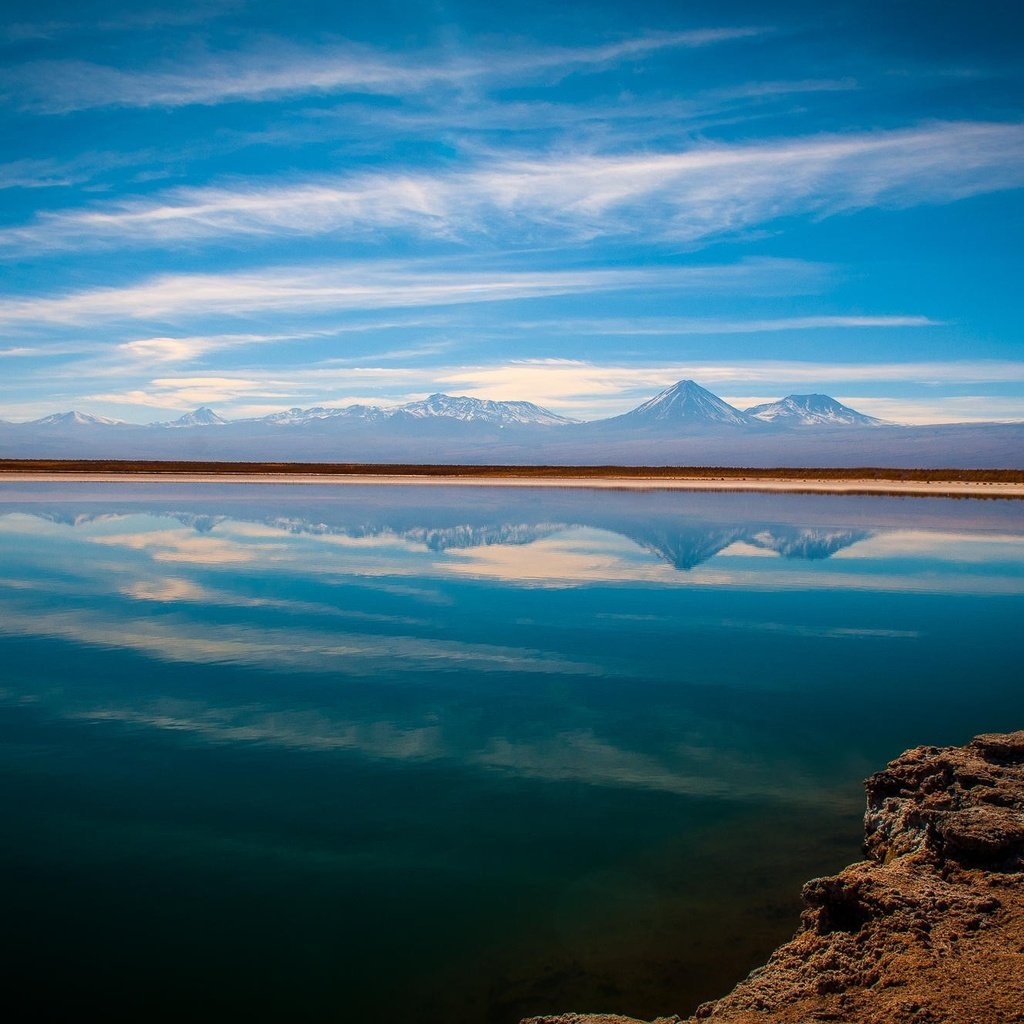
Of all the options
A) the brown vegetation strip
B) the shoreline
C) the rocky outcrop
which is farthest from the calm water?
the brown vegetation strip

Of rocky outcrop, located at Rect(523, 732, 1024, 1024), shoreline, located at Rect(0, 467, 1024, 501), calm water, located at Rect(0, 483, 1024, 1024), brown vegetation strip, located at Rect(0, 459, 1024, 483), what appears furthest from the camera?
brown vegetation strip, located at Rect(0, 459, 1024, 483)

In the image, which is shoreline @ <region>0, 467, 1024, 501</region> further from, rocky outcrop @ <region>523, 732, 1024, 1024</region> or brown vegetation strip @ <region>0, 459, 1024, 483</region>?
rocky outcrop @ <region>523, 732, 1024, 1024</region>

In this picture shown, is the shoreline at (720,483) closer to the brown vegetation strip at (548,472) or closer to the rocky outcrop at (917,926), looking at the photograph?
the brown vegetation strip at (548,472)

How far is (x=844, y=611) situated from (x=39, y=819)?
13.4 m

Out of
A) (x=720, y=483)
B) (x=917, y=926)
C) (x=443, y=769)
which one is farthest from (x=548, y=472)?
(x=917, y=926)

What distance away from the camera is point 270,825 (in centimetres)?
751

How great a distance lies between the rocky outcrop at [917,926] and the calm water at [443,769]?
0.41 metres

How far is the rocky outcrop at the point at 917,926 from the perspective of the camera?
15.9 ft

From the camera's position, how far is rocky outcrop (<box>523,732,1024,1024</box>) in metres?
4.86

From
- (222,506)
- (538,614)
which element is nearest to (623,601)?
(538,614)

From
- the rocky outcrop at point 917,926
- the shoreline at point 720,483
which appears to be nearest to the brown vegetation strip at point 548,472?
the shoreline at point 720,483

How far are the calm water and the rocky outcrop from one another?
1.34ft

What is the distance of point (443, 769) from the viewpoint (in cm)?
883

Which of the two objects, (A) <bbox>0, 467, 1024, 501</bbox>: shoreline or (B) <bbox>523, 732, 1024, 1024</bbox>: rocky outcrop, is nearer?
(B) <bbox>523, 732, 1024, 1024</bbox>: rocky outcrop
